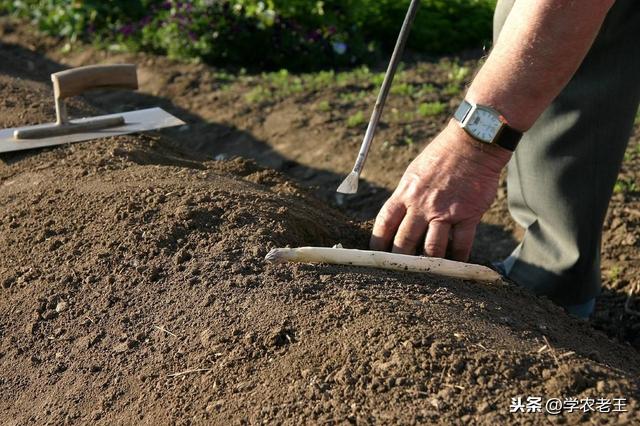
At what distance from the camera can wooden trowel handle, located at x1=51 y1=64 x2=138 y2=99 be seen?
3.85 m

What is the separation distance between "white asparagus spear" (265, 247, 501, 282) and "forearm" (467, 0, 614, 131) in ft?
1.56

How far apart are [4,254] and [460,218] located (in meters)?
1.53

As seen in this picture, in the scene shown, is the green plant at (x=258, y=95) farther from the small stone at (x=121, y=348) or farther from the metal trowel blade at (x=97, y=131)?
the small stone at (x=121, y=348)

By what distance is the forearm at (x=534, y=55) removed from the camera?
7.87ft

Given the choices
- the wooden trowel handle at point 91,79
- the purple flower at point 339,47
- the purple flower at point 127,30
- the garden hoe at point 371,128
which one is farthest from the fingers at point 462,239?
the purple flower at point 127,30

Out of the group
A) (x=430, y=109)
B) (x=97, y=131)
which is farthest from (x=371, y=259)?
(x=430, y=109)

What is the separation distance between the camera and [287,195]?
3436mm

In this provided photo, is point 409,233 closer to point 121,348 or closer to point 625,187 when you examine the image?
point 121,348

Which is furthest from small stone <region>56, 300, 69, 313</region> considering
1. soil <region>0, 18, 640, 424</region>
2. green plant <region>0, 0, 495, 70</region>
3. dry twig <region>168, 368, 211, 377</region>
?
green plant <region>0, 0, 495, 70</region>

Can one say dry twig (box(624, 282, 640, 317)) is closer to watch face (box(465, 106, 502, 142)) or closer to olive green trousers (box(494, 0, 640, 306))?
olive green trousers (box(494, 0, 640, 306))

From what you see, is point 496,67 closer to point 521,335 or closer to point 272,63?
point 521,335

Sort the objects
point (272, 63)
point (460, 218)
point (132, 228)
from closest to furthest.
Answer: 1. point (460, 218)
2. point (132, 228)
3. point (272, 63)

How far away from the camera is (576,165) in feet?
10.8

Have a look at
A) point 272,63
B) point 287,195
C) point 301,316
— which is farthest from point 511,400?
point 272,63
